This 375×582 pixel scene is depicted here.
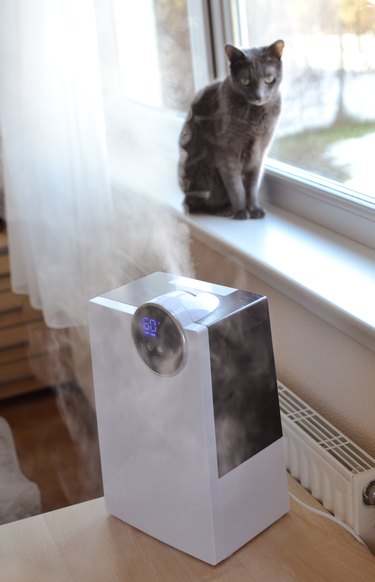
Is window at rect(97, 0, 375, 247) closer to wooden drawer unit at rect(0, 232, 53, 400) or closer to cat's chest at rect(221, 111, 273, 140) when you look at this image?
cat's chest at rect(221, 111, 273, 140)

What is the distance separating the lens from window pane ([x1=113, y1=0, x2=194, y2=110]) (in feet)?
6.02

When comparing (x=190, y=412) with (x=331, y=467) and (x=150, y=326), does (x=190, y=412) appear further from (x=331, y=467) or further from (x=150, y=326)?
(x=331, y=467)

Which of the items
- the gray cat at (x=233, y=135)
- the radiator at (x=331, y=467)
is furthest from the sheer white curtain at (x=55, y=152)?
the radiator at (x=331, y=467)

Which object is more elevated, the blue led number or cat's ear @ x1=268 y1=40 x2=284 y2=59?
cat's ear @ x1=268 y1=40 x2=284 y2=59

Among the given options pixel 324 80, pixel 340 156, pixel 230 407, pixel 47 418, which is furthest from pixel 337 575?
pixel 47 418

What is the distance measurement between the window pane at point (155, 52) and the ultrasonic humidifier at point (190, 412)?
0.99 meters

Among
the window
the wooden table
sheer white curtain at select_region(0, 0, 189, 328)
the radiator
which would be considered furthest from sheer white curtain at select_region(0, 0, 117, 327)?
the wooden table

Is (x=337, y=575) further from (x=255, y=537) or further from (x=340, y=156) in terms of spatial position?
(x=340, y=156)

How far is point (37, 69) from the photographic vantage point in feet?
5.90

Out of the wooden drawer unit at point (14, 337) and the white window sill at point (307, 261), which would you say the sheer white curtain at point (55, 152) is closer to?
the wooden drawer unit at point (14, 337)

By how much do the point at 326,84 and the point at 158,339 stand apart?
741 millimetres

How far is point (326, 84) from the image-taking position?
1413 mm

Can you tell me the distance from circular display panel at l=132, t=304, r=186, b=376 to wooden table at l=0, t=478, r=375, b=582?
0.77ft

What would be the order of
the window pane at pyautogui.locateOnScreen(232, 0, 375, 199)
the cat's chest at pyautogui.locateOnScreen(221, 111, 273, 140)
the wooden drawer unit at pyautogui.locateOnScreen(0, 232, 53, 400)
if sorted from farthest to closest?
the wooden drawer unit at pyautogui.locateOnScreen(0, 232, 53, 400) < the cat's chest at pyautogui.locateOnScreen(221, 111, 273, 140) < the window pane at pyautogui.locateOnScreen(232, 0, 375, 199)
